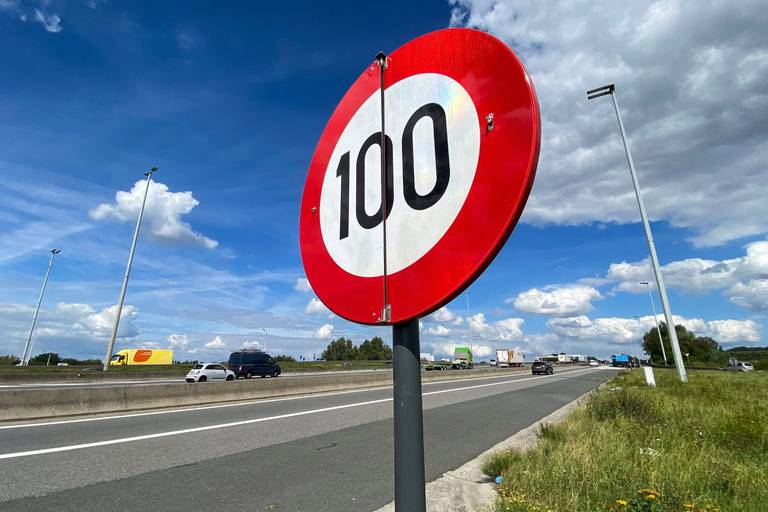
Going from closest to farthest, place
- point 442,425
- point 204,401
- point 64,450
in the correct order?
point 64,450, point 442,425, point 204,401

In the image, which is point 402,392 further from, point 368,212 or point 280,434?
point 280,434

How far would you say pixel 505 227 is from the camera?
3.27 ft

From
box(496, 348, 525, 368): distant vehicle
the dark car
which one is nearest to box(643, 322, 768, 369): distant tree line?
box(496, 348, 525, 368): distant vehicle

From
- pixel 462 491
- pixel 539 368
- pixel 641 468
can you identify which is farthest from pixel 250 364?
pixel 539 368

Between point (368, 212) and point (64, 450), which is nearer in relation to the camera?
point (368, 212)

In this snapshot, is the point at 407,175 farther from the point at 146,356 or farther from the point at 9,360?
the point at 9,360

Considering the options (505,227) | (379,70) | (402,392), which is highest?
(379,70)

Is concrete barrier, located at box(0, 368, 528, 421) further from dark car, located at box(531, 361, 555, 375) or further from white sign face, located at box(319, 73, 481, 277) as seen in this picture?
dark car, located at box(531, 361, 555, 375)

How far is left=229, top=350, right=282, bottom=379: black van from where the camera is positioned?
30.5m

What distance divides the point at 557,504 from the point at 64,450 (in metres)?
7.34

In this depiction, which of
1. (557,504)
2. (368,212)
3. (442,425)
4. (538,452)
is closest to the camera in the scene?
(368,212)

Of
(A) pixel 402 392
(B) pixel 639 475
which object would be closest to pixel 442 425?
(B) pixel 639 475

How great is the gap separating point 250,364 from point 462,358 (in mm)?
44632

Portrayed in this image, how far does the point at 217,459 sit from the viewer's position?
256 inches
